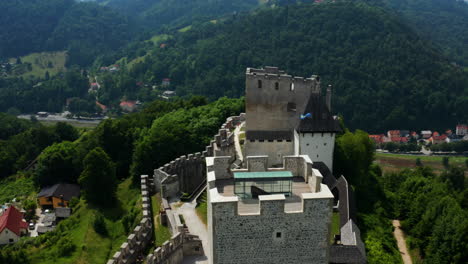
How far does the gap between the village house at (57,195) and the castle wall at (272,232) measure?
4579 cm

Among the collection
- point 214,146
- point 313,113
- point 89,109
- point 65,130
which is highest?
point 313,113

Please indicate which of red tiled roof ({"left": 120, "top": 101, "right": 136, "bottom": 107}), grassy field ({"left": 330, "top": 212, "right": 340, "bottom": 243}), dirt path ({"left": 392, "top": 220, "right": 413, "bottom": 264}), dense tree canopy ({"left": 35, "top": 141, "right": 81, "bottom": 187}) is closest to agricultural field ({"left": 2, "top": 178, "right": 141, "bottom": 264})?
grassy field ({"left": 330, "top": 212, "right": 340, "bottom": 243})

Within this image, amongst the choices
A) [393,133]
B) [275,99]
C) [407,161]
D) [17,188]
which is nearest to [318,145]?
[275,99]

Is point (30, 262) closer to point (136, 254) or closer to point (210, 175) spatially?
point (136, 254)

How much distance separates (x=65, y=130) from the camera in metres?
84.8

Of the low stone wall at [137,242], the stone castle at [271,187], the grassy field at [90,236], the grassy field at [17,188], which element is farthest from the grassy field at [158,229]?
the grassy field at [17,188]

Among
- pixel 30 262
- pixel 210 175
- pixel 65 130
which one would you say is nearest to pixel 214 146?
pixel 30 262

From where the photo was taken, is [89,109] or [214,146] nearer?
[214,146]

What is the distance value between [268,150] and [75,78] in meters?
175

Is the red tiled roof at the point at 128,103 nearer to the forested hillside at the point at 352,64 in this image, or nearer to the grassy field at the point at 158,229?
the forested hillside at the point at 352,64

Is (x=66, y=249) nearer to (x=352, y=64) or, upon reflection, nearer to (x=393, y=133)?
(x=393, y=133)

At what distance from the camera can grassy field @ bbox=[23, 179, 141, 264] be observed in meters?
33.3

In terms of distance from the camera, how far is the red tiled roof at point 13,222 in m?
48.8

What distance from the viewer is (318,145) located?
36938 mm
